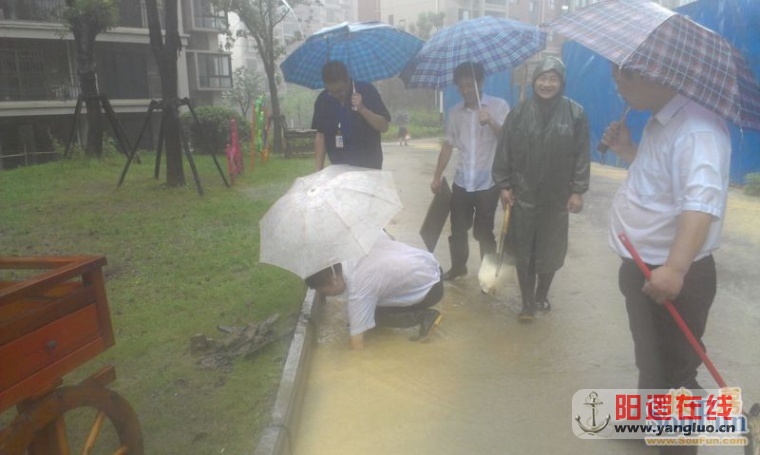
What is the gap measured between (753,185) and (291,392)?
8133 millimetres

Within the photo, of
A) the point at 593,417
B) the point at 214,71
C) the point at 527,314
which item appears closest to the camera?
the point at 593,417

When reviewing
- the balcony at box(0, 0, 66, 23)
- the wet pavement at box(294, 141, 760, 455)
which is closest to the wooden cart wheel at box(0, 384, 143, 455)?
the wet pavement at box(294, 141, 760, 455)

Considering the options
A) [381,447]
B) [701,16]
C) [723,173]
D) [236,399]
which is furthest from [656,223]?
A: [701,16]

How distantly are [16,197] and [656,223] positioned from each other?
10272 mm

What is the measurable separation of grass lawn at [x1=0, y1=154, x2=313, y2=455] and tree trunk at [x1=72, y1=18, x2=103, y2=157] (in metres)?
2.98

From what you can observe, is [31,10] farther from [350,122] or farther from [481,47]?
[481,47]

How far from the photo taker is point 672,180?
241 centimetres

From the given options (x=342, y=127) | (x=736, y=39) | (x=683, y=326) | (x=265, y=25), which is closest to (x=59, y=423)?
(x=683, y=326)

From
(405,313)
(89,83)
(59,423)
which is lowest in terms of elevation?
(405,313)

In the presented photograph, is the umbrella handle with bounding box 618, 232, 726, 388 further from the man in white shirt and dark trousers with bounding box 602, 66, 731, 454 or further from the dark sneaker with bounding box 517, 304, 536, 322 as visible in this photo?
the dark sneaker with bounding box 517, 304, 536, 322

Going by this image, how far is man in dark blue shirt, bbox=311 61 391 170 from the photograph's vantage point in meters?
4.51

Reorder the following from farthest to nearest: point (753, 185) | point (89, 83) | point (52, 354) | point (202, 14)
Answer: point (202, 14) → point (89, 83) → point (753, 185) → point (52, 354)

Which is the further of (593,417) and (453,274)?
(453,274)

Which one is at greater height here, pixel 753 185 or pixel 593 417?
pixel 753 185
